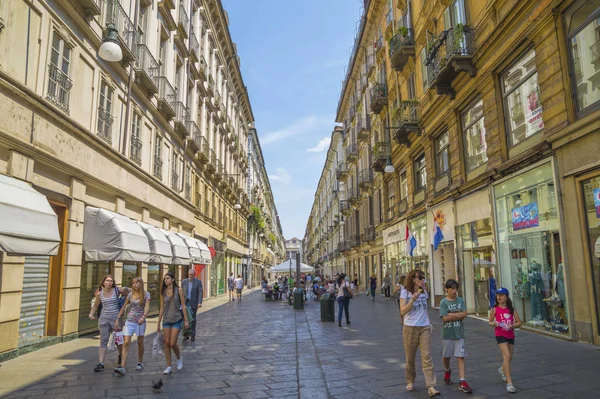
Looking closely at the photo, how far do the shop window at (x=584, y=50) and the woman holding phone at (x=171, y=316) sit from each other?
8.53 m

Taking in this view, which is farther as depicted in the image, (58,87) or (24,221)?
(58,87)

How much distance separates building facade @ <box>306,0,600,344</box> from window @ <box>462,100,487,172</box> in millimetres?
34

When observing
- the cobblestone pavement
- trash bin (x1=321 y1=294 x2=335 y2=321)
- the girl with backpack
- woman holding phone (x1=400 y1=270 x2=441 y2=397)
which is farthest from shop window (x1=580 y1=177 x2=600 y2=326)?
the girl with backpack

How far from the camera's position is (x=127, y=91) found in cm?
1405

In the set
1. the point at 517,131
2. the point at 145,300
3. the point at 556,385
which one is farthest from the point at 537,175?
the point at 145,300

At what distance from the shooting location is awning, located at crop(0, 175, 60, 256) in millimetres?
6715

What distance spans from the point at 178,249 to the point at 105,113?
6179 millimetres

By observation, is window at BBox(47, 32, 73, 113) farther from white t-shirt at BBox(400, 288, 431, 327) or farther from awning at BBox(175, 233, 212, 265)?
awning at BBox(175, 233, 212, 265)

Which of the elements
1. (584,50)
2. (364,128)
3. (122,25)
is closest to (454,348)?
(584,50)

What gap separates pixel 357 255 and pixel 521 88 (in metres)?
29.4

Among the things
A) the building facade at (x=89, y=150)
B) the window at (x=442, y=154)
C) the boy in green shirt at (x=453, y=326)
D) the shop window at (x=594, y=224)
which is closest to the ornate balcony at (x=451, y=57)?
the window at (x=442, y=154)

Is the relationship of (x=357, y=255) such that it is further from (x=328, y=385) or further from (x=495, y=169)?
(x=328, y=385)

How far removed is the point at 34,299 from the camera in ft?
30.3

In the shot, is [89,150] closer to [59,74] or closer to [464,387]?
[59,74]
